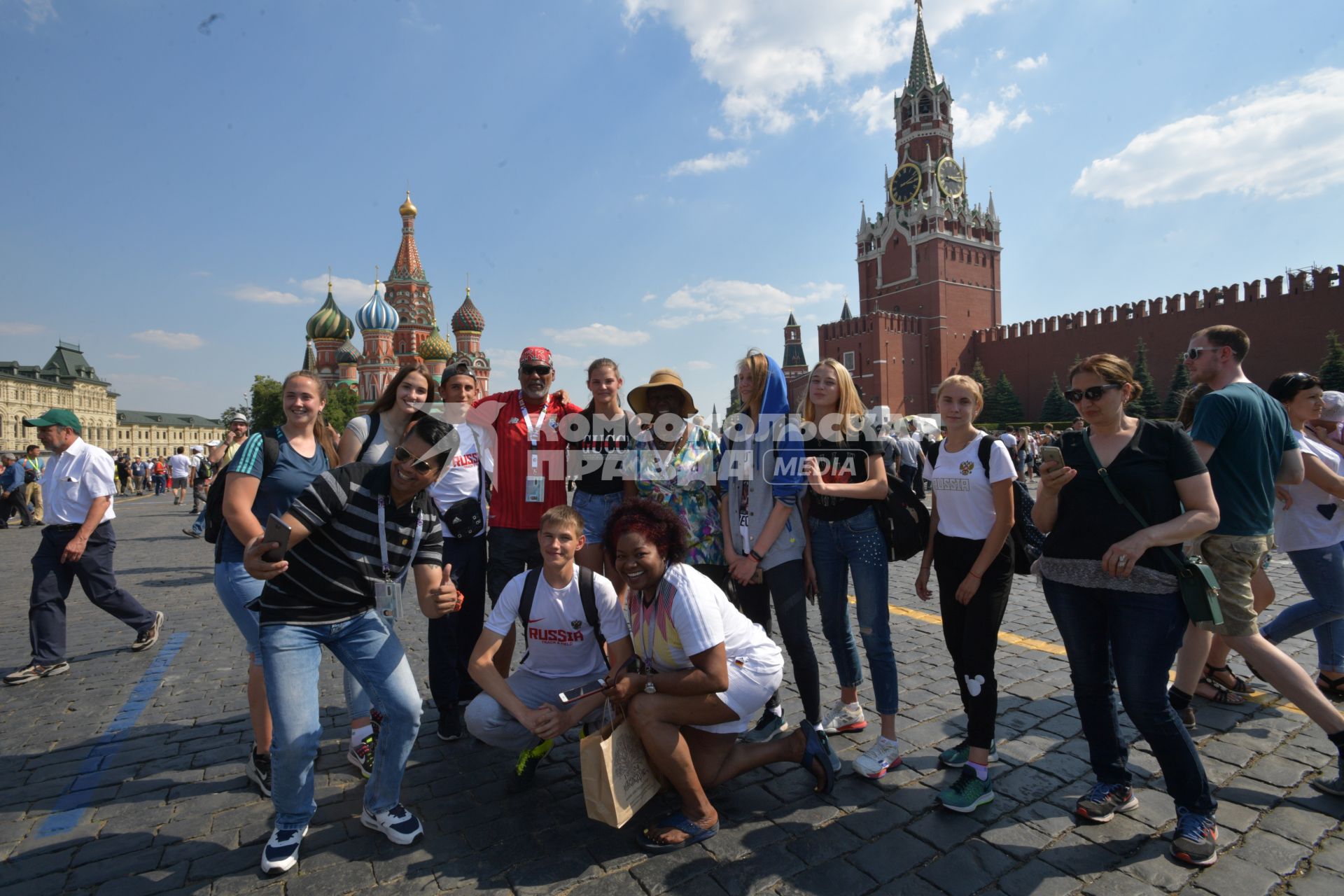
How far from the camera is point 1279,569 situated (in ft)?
23.8

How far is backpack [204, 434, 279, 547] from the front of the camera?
2.90m

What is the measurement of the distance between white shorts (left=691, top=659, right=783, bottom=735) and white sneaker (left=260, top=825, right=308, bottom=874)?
5.25 feet

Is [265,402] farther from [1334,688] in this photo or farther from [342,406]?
[1334,688]

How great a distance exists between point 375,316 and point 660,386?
54.1m

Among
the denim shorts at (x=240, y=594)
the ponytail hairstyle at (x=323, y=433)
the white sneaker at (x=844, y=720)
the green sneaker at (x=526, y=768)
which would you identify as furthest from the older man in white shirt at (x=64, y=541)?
the white sneaker at (x=844, y=720)

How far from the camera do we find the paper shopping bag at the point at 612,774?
246 centimetres

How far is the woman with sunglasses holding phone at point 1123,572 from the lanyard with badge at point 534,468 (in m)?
2.53

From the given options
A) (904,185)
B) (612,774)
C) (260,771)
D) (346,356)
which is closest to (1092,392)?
→ (612,774)

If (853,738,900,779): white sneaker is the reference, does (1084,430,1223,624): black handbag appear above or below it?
above

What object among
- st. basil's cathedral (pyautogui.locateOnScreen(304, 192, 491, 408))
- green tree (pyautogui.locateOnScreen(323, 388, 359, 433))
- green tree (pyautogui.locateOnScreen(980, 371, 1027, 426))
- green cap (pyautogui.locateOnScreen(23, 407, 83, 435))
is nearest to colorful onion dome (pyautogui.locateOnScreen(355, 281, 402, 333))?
st. basil's cathedral (pyautogui.locateOnScreen(304, 192, 491, 408))

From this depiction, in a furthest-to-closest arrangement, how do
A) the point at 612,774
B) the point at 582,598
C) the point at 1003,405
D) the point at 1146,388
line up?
Result: the point at 1003,405, the point at 1146,388, the point at 582,598, the point at 612,774

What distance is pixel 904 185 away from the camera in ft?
201

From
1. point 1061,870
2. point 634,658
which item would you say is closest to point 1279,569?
point 1061,870

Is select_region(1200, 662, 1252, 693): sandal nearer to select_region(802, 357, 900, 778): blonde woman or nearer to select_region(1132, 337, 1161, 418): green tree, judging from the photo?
select_region(802, 357, 900, 778): blonde woman
